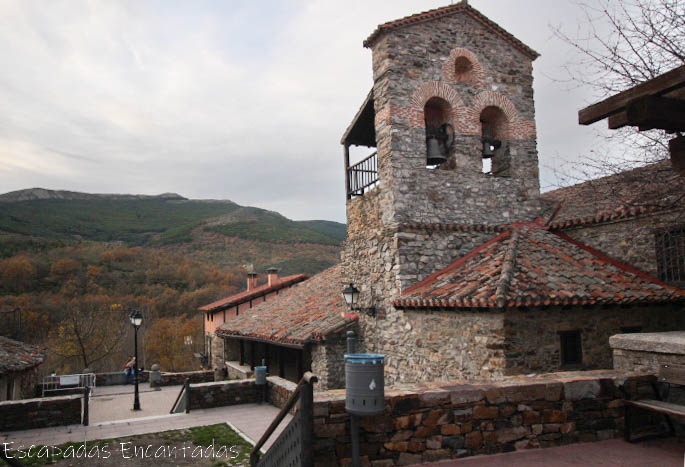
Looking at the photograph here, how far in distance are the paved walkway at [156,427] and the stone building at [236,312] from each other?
805 centimetres

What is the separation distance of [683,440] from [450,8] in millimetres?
9797

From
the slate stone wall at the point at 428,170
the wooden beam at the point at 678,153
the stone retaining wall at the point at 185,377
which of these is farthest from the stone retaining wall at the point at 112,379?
the wooden beam at the point at 678,153

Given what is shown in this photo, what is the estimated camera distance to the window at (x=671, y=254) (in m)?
8.54

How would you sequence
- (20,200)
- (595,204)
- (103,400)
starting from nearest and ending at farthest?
(595,204)
(103,400)
(20,200)

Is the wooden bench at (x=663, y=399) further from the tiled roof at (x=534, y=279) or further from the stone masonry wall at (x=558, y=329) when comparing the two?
the stone masonry wall at (x=558, y=329)

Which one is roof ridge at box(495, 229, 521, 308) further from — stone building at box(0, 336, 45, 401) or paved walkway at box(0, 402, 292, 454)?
stone building at box(0, 336, 45, 401)

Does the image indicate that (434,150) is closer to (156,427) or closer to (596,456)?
(596,456)

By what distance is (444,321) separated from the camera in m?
8.48

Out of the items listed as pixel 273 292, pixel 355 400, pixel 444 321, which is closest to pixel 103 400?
pixel 273 292

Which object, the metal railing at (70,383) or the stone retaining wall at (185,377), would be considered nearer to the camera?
the metal railing at (70,383)

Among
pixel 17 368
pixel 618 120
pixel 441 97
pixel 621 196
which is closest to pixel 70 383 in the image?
pixel 17 368

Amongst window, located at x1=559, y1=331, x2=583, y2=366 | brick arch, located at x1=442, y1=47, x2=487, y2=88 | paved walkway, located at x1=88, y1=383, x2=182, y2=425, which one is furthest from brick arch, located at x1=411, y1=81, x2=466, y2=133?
paved walkway, located at x1=88, y1=383, x2=182, y2=425

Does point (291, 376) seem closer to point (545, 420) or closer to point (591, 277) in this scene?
point (591, 277)

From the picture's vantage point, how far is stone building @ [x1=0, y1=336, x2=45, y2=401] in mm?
13453
